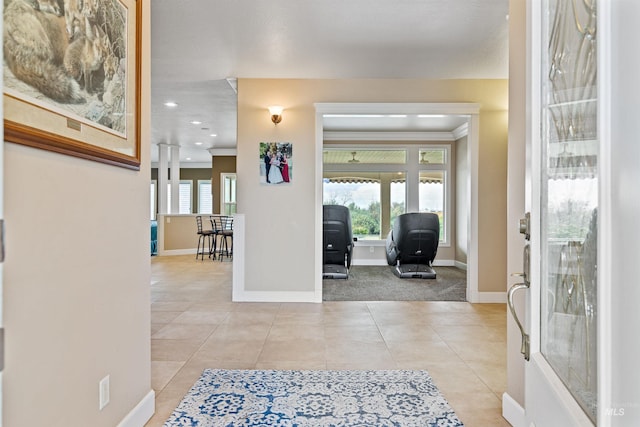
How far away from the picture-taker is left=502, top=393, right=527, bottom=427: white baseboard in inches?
72.2

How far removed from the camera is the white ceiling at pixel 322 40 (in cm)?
298

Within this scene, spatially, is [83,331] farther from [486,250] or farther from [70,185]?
[486,250]

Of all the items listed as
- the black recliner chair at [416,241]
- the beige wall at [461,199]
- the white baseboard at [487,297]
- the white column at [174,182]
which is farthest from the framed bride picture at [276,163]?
the white column at [174,182]

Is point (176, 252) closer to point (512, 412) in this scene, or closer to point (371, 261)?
point (371, 261)

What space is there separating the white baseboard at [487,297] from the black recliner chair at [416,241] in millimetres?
1454

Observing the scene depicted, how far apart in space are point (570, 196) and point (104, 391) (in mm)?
1772

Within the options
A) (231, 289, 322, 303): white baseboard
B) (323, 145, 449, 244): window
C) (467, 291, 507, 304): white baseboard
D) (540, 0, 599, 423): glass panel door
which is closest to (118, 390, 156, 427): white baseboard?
(540, 0, 599, 423): glass panel door

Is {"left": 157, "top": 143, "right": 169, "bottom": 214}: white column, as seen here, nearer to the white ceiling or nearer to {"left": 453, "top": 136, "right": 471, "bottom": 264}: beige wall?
the white ceiling

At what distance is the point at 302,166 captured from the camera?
452cm

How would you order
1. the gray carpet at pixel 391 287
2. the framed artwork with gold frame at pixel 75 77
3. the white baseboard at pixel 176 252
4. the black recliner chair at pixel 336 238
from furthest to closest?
the white baseboard at pixel 176 252, the black recliner chair at pixel 336 238, the gray carpet at pixel 391 287, the framed artwork with gold frame at pixel 75 77

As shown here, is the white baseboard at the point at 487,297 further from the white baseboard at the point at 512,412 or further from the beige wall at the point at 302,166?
the white baseboard at the point at 512,412
